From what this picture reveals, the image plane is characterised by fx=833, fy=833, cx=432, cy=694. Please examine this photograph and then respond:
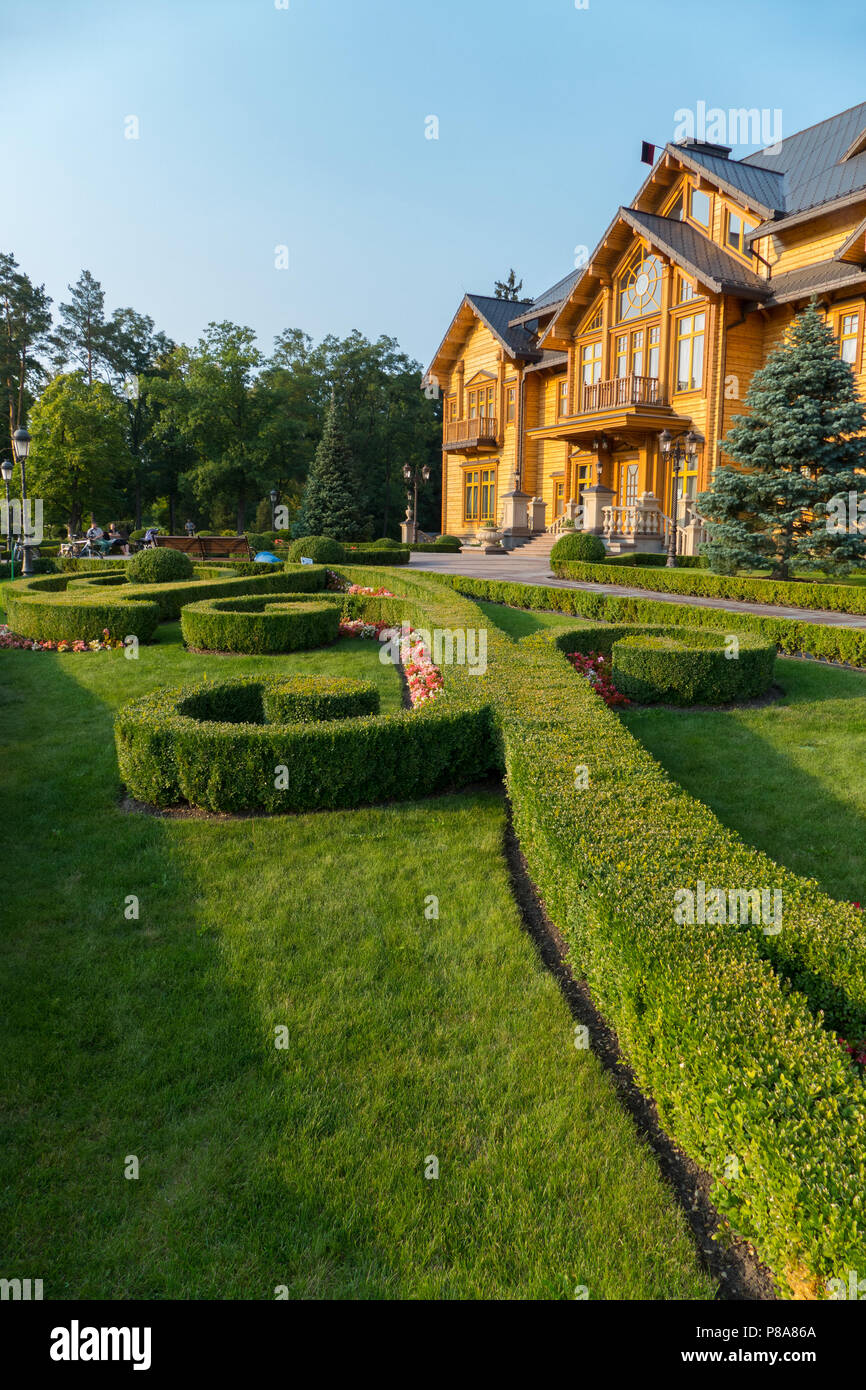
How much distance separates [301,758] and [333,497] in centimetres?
3090

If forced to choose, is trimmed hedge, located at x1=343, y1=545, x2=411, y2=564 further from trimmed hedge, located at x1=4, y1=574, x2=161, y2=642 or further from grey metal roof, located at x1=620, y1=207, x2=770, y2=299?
grey metal roof, located at x1=620, y1=207, x2=770, y2=299

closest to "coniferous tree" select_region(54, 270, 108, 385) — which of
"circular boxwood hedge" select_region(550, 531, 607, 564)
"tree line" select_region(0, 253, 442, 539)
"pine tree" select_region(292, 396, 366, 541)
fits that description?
"tree line" select_region(0, 253, 442, 539)

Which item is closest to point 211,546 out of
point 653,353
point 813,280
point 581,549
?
point 581,549

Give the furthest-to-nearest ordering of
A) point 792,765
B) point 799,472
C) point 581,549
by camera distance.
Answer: point 581,549
point 799,472
point 792,765

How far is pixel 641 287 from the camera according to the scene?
27.8 m

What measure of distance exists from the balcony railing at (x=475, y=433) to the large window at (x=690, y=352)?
12128mm

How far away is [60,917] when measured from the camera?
16.7 feet

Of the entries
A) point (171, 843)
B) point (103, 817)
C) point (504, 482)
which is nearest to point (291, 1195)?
point (171, 843)

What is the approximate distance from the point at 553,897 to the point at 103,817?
386 centimetres

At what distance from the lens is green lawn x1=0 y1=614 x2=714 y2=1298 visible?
279 cm

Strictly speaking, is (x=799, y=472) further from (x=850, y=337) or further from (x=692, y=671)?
(x=692, y=671)

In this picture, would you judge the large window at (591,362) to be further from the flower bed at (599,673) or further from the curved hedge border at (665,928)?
the curved hedge border at (665,928)

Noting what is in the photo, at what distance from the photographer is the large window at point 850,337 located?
21.2 m
